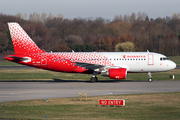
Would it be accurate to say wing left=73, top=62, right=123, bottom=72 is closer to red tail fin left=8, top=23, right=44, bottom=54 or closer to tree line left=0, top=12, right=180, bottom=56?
red tail fin left=8, top=23, right=44, bottom=54

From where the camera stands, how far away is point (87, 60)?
123 ft

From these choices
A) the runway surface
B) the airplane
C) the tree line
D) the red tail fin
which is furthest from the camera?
the tree line

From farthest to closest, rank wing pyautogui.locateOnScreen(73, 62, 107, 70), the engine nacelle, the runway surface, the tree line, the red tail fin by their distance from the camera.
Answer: the tree line < the red tail fin < wing pyautogui.locateOnScreen(73, 62, 107, 70) < the engine nacelle < the runway surface

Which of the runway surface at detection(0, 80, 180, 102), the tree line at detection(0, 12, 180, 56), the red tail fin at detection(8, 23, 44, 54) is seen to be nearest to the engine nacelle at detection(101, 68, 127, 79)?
the runway surface at detection(0, 80, 180, 102)

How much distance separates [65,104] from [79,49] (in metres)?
80.3

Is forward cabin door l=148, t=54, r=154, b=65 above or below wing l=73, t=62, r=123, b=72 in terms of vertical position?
above

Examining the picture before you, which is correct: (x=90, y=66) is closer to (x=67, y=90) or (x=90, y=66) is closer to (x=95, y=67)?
(x=95, y=67)

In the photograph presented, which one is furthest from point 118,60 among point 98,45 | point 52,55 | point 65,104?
point 98,45

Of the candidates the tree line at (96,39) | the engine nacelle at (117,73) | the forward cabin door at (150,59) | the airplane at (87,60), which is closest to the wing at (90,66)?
the airplane at (87,60)

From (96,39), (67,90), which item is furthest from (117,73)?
(96,39)

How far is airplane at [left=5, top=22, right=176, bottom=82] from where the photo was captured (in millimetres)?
37094

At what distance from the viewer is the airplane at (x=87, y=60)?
3709cm

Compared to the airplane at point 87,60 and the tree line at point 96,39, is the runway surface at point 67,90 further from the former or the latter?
the tree line at point 96,39

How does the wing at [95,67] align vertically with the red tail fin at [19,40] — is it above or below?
below
